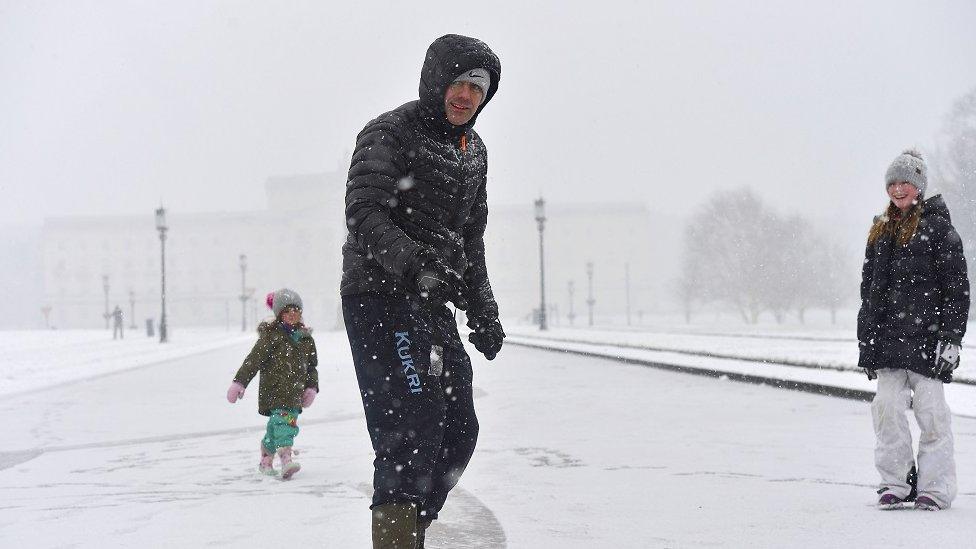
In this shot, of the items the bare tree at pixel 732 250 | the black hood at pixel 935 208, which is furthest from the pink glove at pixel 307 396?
the bare tree at pixel 732 250

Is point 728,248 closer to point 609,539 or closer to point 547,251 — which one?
point 609,539

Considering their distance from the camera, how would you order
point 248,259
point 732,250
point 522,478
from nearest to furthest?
point 522,478 < point 732,250 < point 248,259

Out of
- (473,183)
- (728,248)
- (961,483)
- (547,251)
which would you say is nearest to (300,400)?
(473,183)

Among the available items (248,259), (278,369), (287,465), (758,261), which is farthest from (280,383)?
(248,259)

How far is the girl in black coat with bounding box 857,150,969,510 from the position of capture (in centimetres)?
480

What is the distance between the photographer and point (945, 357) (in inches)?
186

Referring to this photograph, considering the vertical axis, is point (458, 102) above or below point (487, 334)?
above

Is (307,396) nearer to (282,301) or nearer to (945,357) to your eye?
(282,301)

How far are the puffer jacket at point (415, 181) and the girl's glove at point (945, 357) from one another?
2424 mm

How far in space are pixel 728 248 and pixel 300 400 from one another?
51389 millimetres

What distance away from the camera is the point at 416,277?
3.01m

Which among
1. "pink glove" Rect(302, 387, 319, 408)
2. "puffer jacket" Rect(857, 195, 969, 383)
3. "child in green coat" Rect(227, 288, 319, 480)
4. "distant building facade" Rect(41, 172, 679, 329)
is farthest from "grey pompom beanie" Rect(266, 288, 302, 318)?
"distant building facade" Rect(41, 172, 679, 329)

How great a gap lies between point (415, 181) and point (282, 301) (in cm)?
331

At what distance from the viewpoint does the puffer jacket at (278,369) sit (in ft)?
20.1
